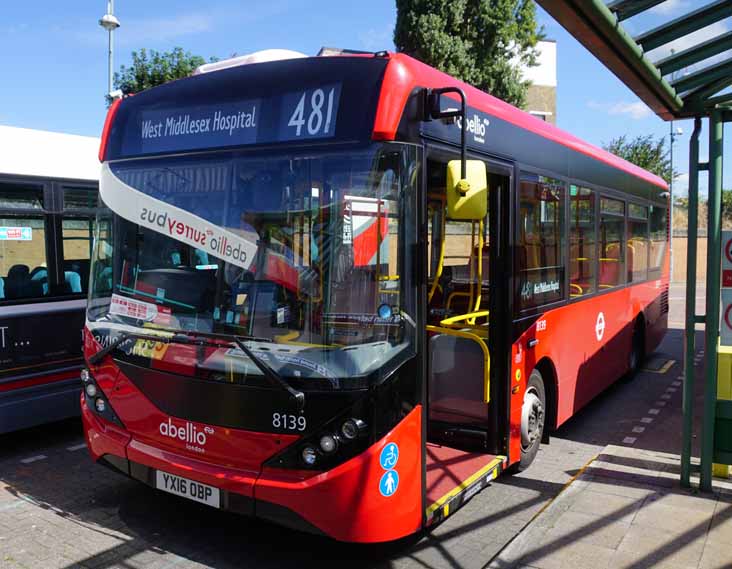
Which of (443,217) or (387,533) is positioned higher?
(443,217)

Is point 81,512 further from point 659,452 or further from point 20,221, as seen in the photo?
point 659,452

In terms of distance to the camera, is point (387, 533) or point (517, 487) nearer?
point (387, 533)

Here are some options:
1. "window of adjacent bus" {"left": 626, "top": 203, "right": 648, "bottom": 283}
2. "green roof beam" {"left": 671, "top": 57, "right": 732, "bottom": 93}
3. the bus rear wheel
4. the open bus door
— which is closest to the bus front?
the open bus door

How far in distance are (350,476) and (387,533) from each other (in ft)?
1.47

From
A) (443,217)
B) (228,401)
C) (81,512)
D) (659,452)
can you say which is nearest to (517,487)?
(659,452)

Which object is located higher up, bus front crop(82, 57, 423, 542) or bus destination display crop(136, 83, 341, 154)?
bus destination display crop(136, 83, 341, 154)

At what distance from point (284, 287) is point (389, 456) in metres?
1.12

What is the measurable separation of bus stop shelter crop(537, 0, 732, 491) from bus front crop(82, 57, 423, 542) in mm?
1722

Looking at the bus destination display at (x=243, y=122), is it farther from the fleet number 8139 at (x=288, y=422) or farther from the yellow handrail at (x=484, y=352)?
the yellow handrail at (x=484, y=352)

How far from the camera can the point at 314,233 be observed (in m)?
3.86

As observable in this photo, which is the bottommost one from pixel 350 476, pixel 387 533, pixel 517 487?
pixel 517 487

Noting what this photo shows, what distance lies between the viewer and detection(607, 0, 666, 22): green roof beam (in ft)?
12.9

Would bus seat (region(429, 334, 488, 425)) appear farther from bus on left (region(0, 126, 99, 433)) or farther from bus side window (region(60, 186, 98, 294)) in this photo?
bus side window (region(60, 186, 98, 294))

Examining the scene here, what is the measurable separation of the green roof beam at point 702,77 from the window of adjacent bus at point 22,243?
5.77m
